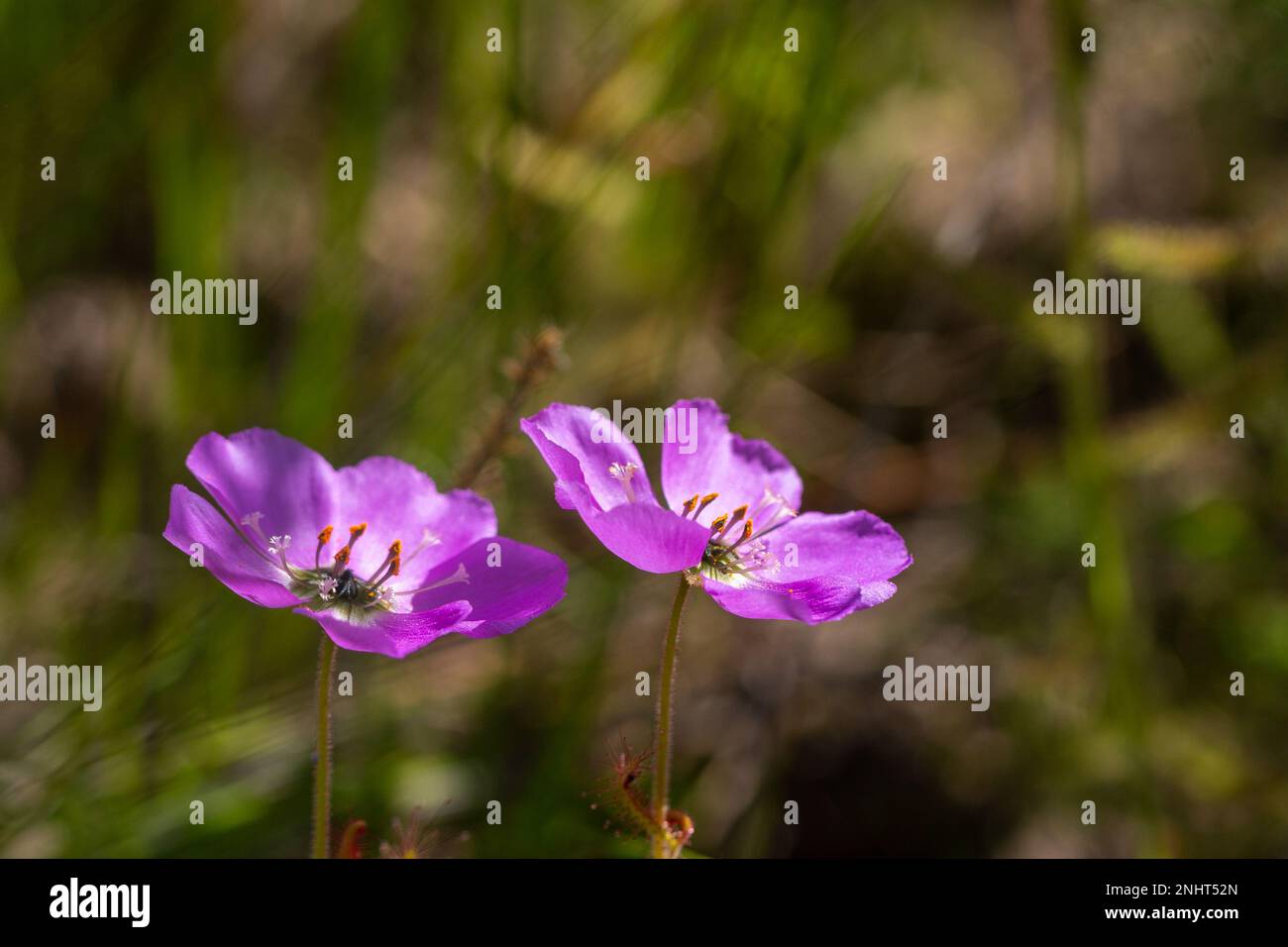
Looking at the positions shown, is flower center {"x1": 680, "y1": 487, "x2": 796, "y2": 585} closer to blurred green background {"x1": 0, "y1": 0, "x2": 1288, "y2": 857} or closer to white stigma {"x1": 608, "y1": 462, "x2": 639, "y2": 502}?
white stigma {"x1": 608, "y1": 462, "x2": 639, "y2": 502}

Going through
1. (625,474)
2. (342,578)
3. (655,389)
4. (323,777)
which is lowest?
(323,777)

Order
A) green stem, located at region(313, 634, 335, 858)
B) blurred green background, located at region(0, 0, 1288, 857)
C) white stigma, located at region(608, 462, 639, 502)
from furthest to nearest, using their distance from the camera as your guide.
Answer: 1. blurred green background, located at region(0, 0, 1288, 857)
2. white stigma, located at region(608, 462, 639, 502)
3. green stem, located at region(313, 634, 335, 858)

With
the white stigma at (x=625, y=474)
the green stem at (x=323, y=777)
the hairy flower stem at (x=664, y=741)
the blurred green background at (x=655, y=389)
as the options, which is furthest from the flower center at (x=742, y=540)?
→ the blurred green background at (x=655, y=389)

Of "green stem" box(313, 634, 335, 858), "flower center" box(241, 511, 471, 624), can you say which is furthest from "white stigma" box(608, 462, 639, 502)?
"green stem" box(313, 634, 335, 858)

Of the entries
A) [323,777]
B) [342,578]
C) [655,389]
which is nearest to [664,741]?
[323,777]

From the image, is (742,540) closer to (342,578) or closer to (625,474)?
(625,474)
